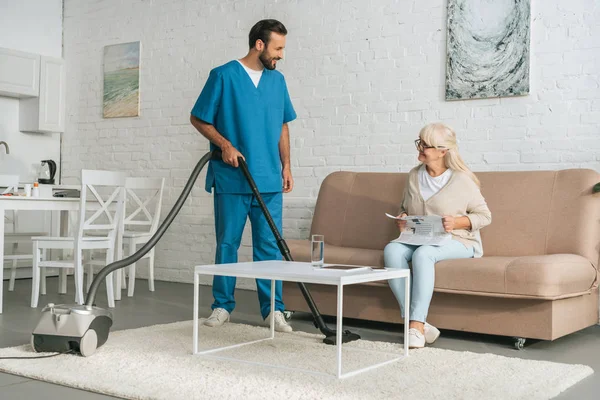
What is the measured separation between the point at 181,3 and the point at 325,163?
203cm

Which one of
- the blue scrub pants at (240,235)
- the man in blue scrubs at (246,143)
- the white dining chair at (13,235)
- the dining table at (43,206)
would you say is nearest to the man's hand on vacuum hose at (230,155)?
the man in blue scrubs at (246,143)

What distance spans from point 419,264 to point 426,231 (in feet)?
0.75

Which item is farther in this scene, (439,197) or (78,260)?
(78,260)

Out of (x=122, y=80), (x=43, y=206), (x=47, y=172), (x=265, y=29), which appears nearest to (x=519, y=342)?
(x=265, y=29)

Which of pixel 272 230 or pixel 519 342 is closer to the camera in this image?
pixel 519 342

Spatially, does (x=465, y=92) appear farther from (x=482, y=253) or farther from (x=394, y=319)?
(x=394, y=319)

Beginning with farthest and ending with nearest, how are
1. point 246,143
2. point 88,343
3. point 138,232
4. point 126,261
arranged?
point 138,232 → point 246,143 → point 126,261 → point 88,343

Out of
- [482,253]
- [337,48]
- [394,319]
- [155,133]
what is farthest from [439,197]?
[155,133]

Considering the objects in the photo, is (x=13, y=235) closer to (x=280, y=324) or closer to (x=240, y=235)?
(x=240, y=235)

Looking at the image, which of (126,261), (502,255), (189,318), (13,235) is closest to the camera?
(126,261)

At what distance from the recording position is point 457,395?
2484mm

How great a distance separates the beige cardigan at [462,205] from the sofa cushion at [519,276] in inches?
6.6

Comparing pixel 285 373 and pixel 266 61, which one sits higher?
pixel 266 61

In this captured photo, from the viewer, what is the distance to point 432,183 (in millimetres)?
3832
